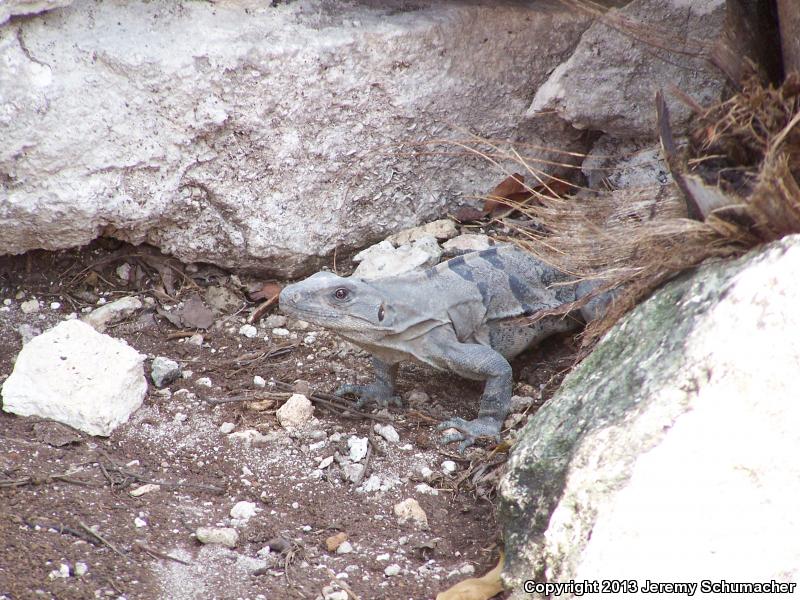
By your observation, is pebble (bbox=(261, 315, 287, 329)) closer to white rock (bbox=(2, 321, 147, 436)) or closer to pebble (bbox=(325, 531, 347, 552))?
white rock (bbox=(2, 321, 147, 436))

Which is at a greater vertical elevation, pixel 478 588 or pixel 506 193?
pixel 506 193

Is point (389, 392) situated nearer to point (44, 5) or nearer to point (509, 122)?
point (509, 122)

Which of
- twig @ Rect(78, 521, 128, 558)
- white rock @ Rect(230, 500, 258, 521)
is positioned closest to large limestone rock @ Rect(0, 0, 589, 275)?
white rock @ Rect(230, 500, 258, 521)

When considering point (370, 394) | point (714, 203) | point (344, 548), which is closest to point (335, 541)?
point (344, 548)

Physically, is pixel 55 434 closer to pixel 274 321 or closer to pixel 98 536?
pixel 98 536

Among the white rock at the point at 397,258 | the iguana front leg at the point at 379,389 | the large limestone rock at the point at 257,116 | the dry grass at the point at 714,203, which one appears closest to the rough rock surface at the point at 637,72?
the large limestone rock at the point at 257,116

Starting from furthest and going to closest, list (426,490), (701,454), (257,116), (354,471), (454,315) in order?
(257,116) → (454,315) → (354,471) → (426,490) → (701,454)
